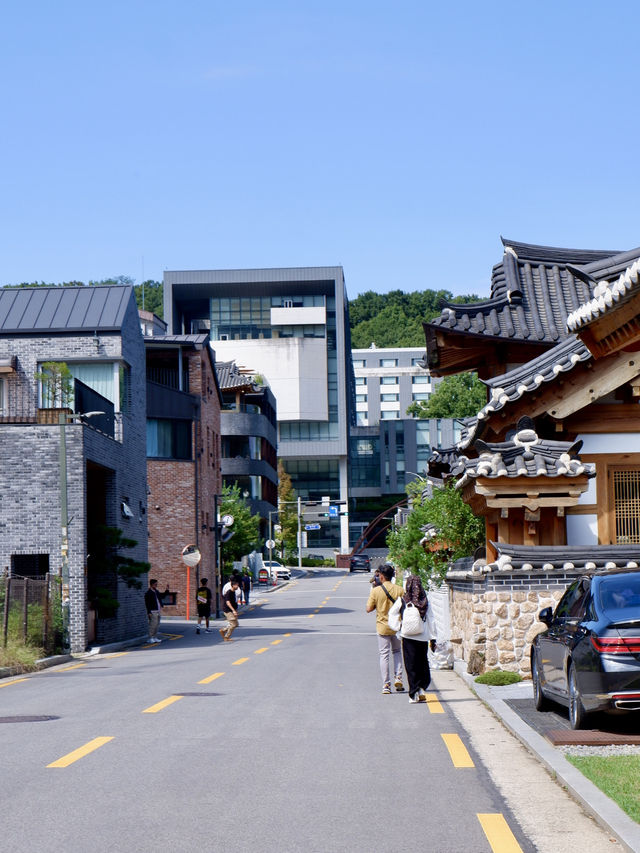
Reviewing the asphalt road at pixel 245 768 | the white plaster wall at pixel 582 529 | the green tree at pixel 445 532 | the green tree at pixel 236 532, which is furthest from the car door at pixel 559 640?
the green tree at pixel 236 532

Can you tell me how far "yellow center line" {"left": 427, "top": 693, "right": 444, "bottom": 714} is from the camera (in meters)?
14.4

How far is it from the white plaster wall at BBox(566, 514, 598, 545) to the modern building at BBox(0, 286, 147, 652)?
1392 cm

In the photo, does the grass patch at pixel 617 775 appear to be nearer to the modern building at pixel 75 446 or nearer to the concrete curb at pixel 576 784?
the concrete curb at pixel 576 784

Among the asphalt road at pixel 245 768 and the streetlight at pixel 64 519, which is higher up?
the streetlight at pixel 64 519

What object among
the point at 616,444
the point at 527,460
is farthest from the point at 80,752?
the point at 616,444

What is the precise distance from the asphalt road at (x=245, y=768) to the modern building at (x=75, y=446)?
8952 millimetres

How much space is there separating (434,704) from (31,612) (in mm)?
13091

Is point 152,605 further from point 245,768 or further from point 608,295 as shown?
point 608,295

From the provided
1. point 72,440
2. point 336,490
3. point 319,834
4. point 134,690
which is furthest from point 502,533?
point 336,490

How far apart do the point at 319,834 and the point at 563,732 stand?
4.28 meters

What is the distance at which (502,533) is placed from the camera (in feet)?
61.4

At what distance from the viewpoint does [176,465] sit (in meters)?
54.0

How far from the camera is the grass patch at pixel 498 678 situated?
1652 cm

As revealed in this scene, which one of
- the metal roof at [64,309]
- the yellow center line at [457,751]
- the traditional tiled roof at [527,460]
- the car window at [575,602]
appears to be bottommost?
the yellow center line at [457,751]
